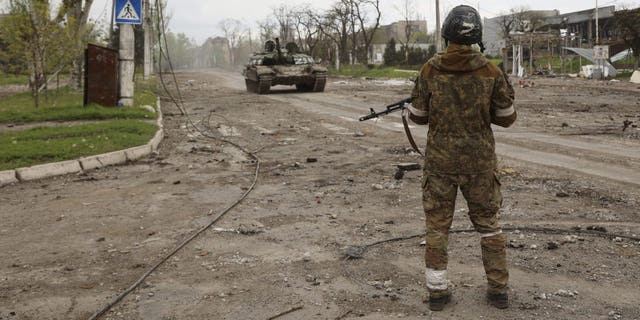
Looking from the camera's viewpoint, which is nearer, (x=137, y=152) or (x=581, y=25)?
(x=137, y=152)

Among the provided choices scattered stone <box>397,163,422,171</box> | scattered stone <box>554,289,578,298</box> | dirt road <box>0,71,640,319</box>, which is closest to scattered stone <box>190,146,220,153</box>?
dirt road <box>0,71,640,319</box>

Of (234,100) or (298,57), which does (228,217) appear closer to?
(234,100)

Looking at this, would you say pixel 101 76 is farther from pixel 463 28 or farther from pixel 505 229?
pixel 463 28

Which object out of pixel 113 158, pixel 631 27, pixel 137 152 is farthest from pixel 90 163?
pixel 631 27

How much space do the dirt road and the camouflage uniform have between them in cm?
34

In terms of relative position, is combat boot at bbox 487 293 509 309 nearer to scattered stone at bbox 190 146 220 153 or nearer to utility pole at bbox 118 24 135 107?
scattered stone at bbox 190 146 220 153

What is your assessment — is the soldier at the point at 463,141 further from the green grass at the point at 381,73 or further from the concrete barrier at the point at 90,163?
the green grass at the point at 381,73

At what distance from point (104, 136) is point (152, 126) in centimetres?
170

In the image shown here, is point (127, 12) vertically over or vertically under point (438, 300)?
over

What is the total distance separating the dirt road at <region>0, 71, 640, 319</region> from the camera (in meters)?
4.06

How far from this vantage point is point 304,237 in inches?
221

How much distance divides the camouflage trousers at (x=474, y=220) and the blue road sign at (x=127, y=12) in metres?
12.0

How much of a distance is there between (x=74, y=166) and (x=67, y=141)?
5.76 ft

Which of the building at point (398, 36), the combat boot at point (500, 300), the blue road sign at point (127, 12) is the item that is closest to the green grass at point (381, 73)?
the blue road sign at point (127, 12)
